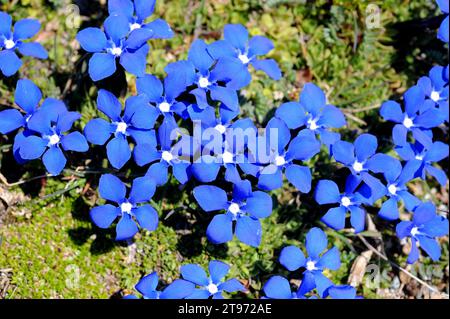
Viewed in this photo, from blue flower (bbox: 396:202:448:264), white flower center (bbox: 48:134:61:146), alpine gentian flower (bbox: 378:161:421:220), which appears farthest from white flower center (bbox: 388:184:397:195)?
white flower center (bbox: 48:134:61:146)

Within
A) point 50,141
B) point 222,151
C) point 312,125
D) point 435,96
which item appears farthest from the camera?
point 435,96

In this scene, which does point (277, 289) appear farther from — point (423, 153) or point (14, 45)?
point (14, 45)

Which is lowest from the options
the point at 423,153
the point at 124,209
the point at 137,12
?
the point at 124,209

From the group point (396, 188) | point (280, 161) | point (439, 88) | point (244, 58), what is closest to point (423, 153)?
point (396, 188)

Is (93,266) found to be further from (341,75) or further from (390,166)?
(341,75)

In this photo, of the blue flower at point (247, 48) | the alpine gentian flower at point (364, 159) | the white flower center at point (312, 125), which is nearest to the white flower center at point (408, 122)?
the alpine gentian flower at point (364, 159)
